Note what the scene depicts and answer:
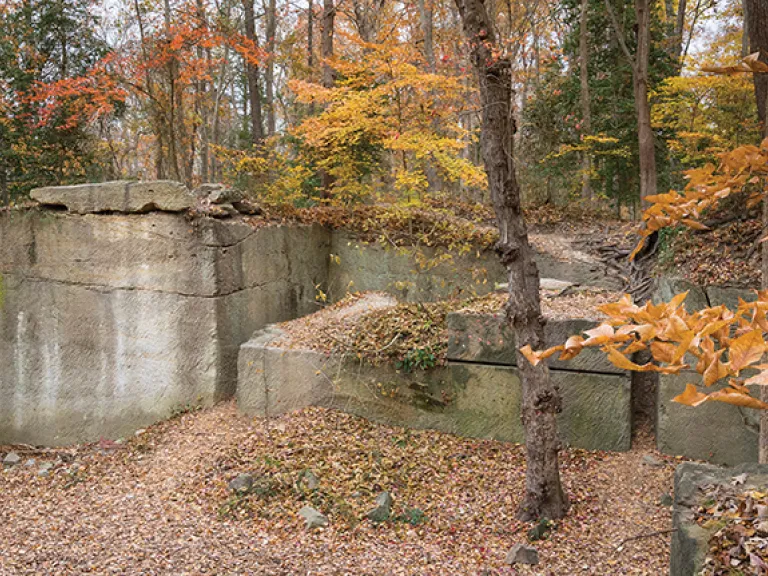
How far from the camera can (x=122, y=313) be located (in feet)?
24.2

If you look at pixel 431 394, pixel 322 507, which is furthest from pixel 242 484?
pixel 431 394

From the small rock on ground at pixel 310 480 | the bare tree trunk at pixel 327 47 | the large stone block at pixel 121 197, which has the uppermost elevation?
the bare tree trunk at pixel 327 47

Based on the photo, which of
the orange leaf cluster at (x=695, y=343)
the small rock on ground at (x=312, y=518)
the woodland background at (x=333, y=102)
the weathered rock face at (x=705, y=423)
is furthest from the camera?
the woodland background at (x=333, y=102)

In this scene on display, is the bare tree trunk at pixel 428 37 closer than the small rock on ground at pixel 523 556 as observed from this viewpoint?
No

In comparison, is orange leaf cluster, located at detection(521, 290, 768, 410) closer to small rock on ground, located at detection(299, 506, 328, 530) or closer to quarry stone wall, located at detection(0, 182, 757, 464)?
small rock on ground, located at detection(299, 506, 328, 530)

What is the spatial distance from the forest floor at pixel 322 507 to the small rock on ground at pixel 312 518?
59 millimetres

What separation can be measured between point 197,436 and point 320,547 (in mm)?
2545

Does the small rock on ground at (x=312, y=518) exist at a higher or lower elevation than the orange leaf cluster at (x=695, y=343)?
lower

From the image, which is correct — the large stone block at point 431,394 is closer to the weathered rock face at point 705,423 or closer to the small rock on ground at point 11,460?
the weathered rock face at point 705,423

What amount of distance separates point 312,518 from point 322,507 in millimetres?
194

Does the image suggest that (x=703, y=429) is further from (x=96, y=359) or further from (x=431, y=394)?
(x=96, y=359)

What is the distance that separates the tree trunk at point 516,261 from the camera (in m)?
4.41

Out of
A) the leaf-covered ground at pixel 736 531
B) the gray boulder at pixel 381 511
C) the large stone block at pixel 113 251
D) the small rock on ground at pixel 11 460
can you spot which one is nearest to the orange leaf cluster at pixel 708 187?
the leaf-covered ground at pixel 736 531

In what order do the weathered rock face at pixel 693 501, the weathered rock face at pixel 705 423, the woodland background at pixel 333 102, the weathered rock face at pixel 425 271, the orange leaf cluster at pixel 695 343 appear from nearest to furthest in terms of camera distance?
1. the orange leaf cluster at pixel 695 343
2. the weathered rock face at pixel 693 501
3. the weathered rock face at pixel 705 423
4. the weathered rock face at pixel 425 271
5. the woodland background at pixel 333 102
